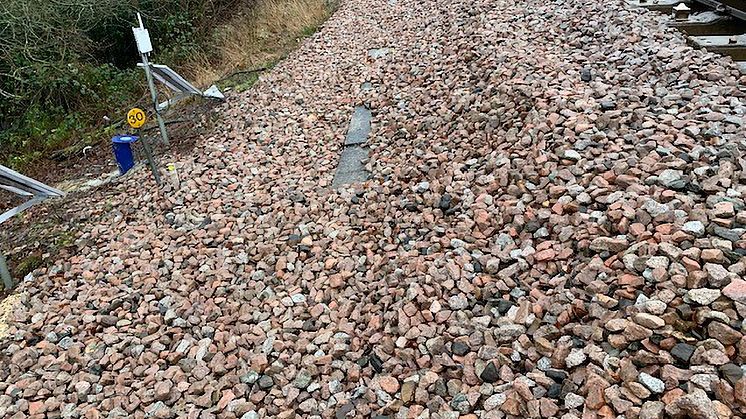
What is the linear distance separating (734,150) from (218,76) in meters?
7.69

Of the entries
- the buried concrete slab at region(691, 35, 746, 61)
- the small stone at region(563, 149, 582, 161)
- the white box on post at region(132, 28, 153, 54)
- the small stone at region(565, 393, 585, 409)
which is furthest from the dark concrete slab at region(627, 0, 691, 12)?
the white box on post at region(132, 28, 153, 54)

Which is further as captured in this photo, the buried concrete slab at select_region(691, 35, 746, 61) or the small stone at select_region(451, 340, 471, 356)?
the buried concrete slab at select_region(691, 35, 746, 61)

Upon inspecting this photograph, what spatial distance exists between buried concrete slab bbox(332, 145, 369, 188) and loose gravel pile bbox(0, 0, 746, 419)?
111 millimetres

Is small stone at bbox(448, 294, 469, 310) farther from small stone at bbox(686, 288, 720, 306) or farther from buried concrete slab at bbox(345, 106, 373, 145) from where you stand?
buried concrete slab at bbox(345, 106, 373, 145)

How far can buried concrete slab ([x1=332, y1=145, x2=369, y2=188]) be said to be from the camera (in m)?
4.73

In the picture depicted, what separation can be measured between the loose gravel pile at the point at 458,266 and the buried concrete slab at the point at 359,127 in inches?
8.7

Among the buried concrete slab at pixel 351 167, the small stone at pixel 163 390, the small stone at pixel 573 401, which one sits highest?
the small stone at pixel 573 401

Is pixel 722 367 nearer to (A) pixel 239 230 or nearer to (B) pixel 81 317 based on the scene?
(A) pixel 239 230

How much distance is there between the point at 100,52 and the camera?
9633mm

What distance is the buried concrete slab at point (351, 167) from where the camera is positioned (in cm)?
473

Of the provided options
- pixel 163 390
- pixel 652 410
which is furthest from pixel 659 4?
pixel 163 390

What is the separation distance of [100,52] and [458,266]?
368 inches

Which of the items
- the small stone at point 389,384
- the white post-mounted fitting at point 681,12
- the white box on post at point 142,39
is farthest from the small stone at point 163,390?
the white post-mounted fitting at point 681,12

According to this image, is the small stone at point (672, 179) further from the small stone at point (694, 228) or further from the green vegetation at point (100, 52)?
the green vegetation at point (100, 52)
